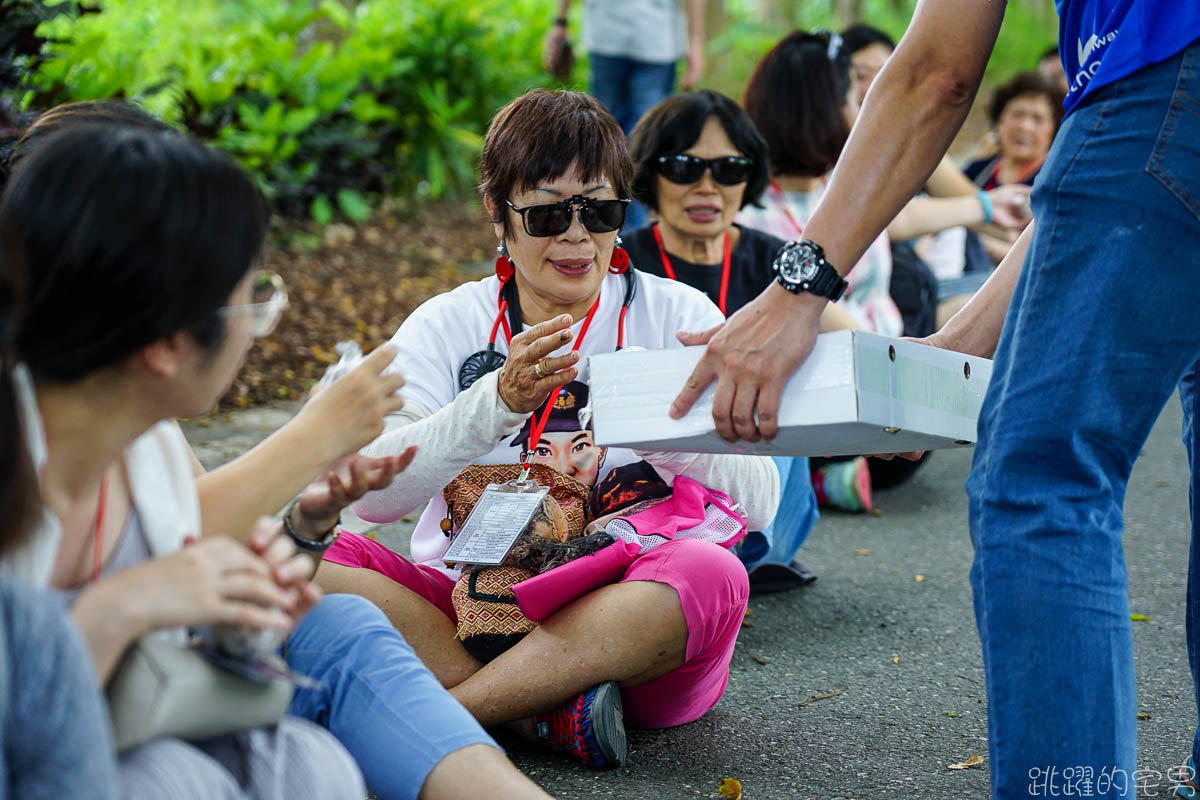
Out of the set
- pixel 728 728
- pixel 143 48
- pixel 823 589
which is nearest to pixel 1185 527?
pixel 823 589

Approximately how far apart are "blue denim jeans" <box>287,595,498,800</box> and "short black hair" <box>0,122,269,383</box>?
1.94 ft

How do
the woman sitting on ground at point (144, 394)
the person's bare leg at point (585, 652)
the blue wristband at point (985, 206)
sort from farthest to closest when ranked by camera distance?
the blue wristband at point (985, 206) < the person's bare leg at point (585, 652) < the woman sitting on ground at point (144, 394)

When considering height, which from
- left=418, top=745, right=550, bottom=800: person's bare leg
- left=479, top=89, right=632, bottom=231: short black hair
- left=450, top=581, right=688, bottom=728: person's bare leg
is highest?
left=479, top=89, right=632, bottom=231: short black hair

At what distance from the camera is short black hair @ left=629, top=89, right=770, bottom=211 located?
376 centimetres

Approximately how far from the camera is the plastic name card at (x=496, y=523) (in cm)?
238

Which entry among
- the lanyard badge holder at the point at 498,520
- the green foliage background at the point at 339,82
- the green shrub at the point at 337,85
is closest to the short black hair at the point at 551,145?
the lanyard badge holder at the point at 498,520

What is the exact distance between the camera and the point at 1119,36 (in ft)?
5.38

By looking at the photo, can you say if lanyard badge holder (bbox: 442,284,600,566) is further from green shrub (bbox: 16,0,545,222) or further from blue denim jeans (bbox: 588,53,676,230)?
blue denim jeans (bbox: 588,53,676,230)

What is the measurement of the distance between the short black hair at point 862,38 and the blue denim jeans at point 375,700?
4466 mm

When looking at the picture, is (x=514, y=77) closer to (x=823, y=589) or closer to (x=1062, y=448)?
(x=823, y=589)

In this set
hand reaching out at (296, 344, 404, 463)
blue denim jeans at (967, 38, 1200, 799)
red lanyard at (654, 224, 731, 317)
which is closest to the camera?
blue denim jeans at (967, 38, 1200, 799)

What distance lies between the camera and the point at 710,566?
2.38 m

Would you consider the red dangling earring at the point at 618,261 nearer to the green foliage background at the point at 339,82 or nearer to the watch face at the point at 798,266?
the watch face at the point at 798,266

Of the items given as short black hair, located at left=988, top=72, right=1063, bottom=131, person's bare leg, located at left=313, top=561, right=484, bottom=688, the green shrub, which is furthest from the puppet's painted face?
short black hair, located at left=988, top=72, right=1063, bottom=131
